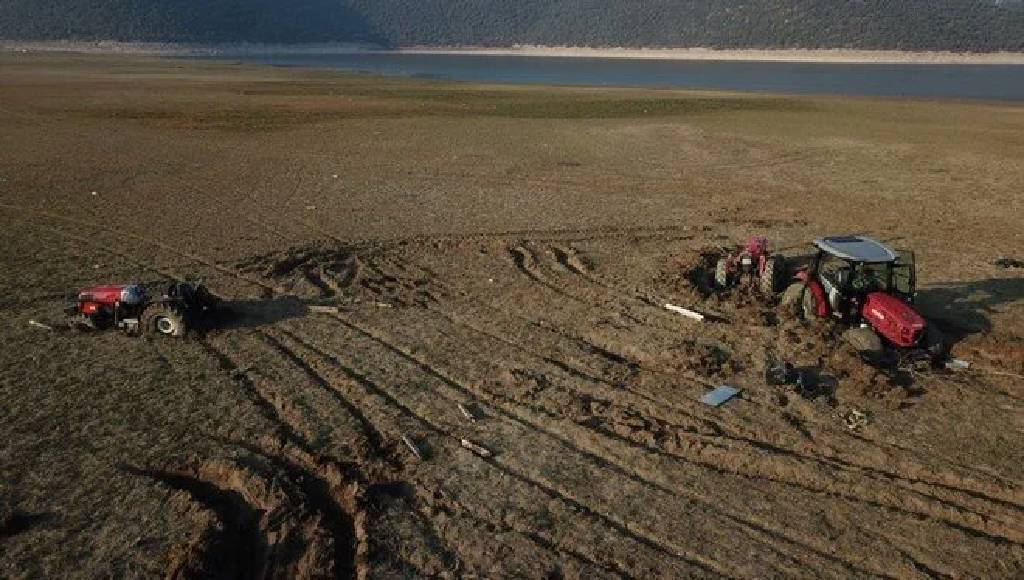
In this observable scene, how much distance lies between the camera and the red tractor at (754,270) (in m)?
14.5

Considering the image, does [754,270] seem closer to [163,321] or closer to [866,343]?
[866,343]

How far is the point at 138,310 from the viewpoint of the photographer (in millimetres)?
12680

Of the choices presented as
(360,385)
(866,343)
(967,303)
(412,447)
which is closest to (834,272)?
(866,343)

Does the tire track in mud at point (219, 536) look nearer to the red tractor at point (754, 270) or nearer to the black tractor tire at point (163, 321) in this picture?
the black tractor tire at point (163, 321)

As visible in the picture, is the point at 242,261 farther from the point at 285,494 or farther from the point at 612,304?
the point at 285,494

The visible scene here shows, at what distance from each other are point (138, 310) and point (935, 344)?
1372 centimetres

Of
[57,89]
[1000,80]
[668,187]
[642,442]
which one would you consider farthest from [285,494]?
[1000,80]

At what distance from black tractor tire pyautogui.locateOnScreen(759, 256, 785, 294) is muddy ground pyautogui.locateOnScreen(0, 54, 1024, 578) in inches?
25.4

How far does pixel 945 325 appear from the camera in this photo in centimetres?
1384

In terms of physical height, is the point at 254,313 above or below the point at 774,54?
above

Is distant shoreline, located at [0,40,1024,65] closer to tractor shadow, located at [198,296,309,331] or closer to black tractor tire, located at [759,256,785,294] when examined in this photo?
black tractor tire, located at [759,256,785,294]

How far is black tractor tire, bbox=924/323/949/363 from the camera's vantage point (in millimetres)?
11820

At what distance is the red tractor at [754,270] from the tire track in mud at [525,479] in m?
7.10

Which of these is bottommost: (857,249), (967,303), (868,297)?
(967,303)
